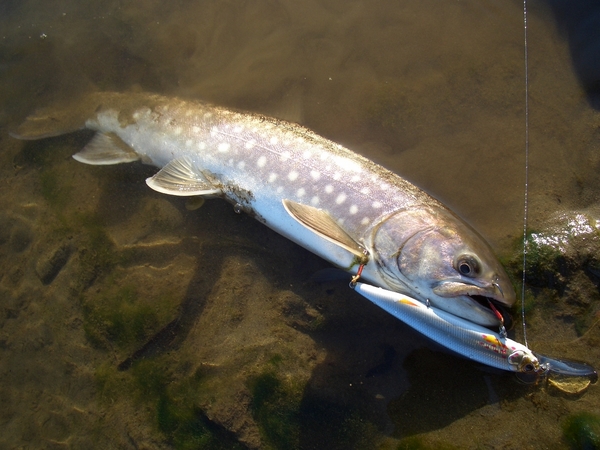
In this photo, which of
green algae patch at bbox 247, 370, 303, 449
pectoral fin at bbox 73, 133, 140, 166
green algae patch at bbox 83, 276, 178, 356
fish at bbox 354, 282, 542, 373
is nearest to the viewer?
fish at bbox 354, 282, 542, 373

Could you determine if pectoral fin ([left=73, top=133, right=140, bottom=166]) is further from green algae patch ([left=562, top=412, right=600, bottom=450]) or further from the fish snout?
green algae patch ([left=562, top=412, right=600, bottom=450])

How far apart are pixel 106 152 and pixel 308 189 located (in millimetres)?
2565

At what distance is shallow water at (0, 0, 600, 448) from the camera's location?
155 inches

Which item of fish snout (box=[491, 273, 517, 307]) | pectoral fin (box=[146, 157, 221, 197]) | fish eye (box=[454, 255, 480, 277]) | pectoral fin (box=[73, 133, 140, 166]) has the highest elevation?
fish eye (box=[454, 255, 480, 277])

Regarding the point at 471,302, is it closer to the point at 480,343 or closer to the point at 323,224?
the point at 480,343

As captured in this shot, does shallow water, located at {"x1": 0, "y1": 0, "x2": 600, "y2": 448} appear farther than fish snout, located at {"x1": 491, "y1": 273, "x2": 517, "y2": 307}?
Yes

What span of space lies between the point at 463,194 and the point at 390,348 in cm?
179

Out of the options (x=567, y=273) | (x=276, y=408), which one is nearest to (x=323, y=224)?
(x=276, y=408)

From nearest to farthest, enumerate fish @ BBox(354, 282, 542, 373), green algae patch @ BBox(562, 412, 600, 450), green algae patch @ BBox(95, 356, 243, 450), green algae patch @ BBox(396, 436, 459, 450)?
fish @ BBox(354, 282, 542, 373) < green algae patch @ BBox(562, 412, 600, 450) < green algae patch @ BBox(396, 436, 459, 450) < green algae patch @ BBox(95, 356, 243, 450)

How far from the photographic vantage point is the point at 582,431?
11.4ft

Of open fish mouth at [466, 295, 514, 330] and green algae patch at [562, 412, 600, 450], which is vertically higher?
open fish mouth at [466, 295, 514, 330]

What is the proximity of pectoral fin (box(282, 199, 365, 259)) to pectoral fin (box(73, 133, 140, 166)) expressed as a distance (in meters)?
2.19

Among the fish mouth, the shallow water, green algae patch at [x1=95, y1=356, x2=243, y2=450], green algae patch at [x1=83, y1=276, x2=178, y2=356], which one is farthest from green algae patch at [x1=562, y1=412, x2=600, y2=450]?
green algae patch at [x1=83, y1=276, x2=178, y2=356]

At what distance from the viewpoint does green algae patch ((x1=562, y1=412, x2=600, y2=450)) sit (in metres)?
3.45
